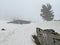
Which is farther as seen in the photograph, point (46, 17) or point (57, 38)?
point (46, 17)

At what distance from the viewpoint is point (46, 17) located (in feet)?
194

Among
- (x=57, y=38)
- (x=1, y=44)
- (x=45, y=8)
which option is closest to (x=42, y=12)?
(x=45, y=8)

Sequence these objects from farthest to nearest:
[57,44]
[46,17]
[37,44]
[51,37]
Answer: [46,17], [37,44], [51,37], [57,44]

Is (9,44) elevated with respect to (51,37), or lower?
lower

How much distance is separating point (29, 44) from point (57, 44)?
477cm

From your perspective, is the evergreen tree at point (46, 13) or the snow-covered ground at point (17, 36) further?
the evergreen tree at point (46, 13)

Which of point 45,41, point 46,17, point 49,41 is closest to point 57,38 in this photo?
point 49,41

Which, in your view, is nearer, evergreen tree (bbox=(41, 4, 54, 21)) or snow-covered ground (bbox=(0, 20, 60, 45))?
snow-covered ground (bbox=(0, 20, 60, 45))

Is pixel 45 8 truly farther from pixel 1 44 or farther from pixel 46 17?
pixel 1 44

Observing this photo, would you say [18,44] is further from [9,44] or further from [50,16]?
[50,16]

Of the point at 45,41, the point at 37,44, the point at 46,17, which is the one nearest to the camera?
the point at 45,41

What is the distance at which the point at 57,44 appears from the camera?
1063 cm

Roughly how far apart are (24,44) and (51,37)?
4.29 metres

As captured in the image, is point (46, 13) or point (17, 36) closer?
point (17, 36)
